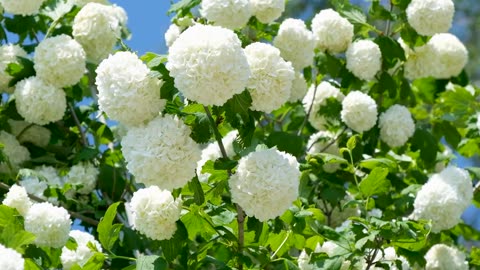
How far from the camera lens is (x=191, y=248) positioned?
186 inches

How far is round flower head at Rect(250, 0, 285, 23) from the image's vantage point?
166 inches

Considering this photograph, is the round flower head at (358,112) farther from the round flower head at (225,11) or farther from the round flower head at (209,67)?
the round flower head at (209,67)

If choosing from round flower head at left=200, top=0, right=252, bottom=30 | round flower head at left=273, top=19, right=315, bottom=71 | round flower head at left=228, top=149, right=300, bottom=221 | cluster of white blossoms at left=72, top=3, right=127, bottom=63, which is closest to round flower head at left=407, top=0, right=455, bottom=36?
round flower head at left=273, top=19, right=315, bottom=71

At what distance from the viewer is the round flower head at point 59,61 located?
14.7ft

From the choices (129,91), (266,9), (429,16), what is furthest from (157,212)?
(429,16)

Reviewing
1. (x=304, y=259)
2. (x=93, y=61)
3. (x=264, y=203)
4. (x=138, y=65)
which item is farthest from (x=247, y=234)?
(x=93, y=61)

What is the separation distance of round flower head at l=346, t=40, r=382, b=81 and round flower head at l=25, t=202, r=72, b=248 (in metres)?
1.70

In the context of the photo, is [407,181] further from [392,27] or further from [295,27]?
[295,27]

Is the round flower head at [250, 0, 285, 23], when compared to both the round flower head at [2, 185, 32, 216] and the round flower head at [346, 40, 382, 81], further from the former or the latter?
the round flower head at [2, 185, 32, 216]

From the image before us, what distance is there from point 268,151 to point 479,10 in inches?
332

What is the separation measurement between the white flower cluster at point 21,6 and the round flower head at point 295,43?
114 cm

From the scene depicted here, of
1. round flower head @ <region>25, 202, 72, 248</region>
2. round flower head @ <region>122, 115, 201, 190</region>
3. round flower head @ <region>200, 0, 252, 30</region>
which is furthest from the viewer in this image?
round flower head @ <region>200, 0, 252, 30</region>

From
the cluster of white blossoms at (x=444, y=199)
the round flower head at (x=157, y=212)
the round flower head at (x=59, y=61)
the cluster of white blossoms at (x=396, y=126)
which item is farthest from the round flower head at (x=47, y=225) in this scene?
the cluster of white blossoms at (x=396, y=126)

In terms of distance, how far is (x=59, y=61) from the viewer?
448 centimetres
